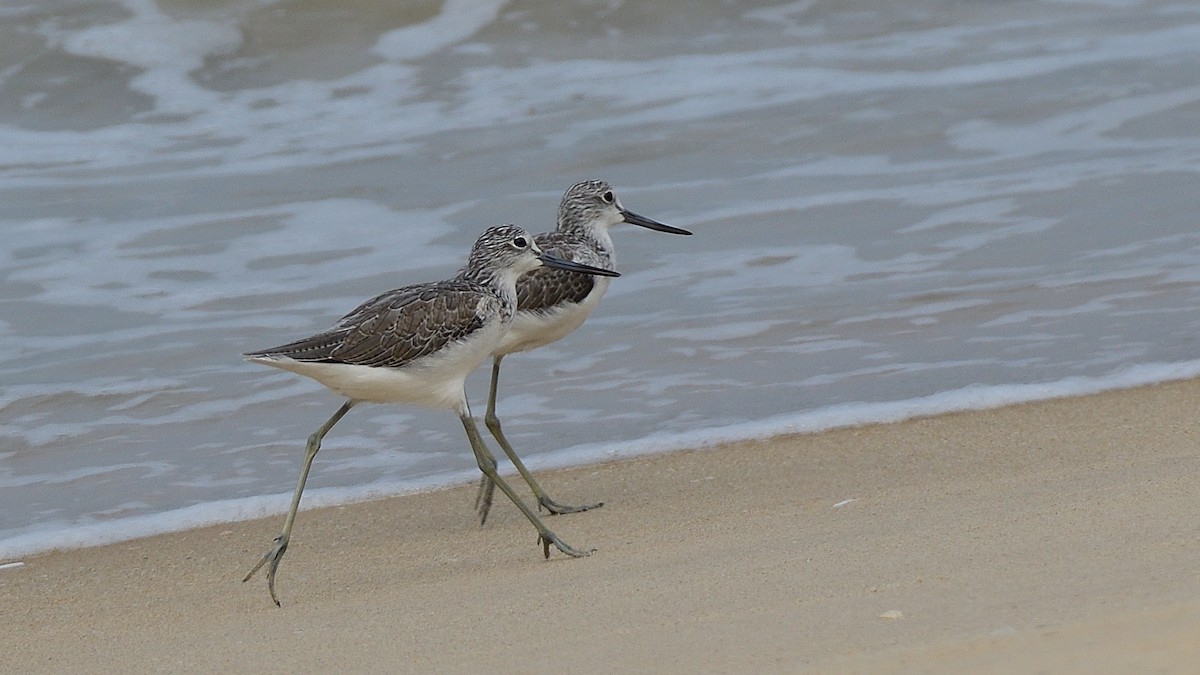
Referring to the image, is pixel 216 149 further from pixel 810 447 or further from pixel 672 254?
pixel 810 447

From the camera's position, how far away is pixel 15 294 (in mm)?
9156

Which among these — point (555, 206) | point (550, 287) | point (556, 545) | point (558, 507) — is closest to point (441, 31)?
point (555, 206)

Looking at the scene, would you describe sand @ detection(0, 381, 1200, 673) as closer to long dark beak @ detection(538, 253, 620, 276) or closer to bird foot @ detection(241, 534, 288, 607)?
bird foot @ detection(241, 534, 288, 607)

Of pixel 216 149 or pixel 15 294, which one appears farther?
pixel 216 149

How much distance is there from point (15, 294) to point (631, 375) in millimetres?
3785

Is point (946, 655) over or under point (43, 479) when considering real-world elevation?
over

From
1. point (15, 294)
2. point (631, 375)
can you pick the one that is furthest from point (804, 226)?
point (15, 294)

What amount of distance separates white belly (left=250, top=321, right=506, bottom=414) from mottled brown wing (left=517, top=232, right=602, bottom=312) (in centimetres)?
66

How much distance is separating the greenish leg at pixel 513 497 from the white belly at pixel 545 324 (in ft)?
2.28

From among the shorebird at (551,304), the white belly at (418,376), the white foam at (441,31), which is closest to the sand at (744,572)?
the shorebird at (551,304)

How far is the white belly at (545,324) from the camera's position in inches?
251

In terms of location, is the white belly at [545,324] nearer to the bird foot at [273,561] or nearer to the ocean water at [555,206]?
the ocean water at [555,206]

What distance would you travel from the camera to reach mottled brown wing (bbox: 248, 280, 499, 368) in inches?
208

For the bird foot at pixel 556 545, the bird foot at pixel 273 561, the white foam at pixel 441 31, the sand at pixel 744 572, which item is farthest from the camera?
the white foam at pixel 441 31
